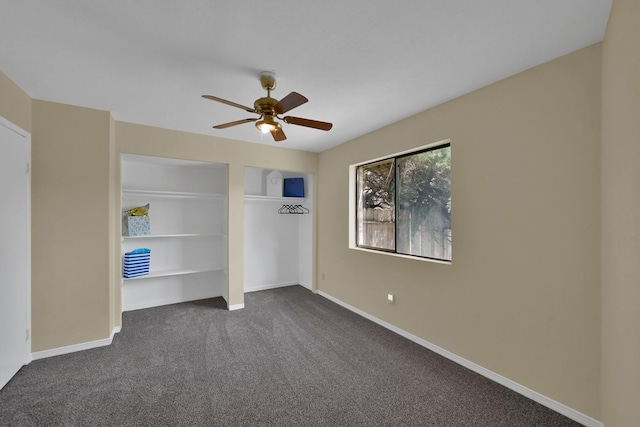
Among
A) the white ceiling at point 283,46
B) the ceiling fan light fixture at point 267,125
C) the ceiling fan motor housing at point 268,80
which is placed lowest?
the ceiling fan light fixture at point 267,125

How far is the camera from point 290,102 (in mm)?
1941

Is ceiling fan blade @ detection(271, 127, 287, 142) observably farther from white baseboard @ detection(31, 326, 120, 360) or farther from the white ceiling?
white baseboard @ detection(31, 326, 120, 360)

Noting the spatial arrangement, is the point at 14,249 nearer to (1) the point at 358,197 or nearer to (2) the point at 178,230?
(2) the point at 178,230

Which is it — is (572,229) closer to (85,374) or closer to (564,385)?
(564,385)

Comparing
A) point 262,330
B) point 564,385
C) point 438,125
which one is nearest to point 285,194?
point 262,330

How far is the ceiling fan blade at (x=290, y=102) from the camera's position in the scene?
5.97ft

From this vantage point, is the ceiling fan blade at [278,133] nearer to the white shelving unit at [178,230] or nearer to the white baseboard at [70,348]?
the white shelving unit at [178,230]

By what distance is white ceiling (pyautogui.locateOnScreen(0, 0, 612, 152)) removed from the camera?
1.50 meters

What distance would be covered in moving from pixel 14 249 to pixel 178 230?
203 cm

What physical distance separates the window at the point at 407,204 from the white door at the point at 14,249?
3646mm

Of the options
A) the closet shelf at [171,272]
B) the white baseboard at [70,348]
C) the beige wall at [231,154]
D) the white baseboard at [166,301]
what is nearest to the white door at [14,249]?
the white baseboard at [70,348]

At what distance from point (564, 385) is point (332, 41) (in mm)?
2870

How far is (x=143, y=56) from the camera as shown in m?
1.96

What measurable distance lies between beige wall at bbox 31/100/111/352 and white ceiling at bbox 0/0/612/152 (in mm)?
301
